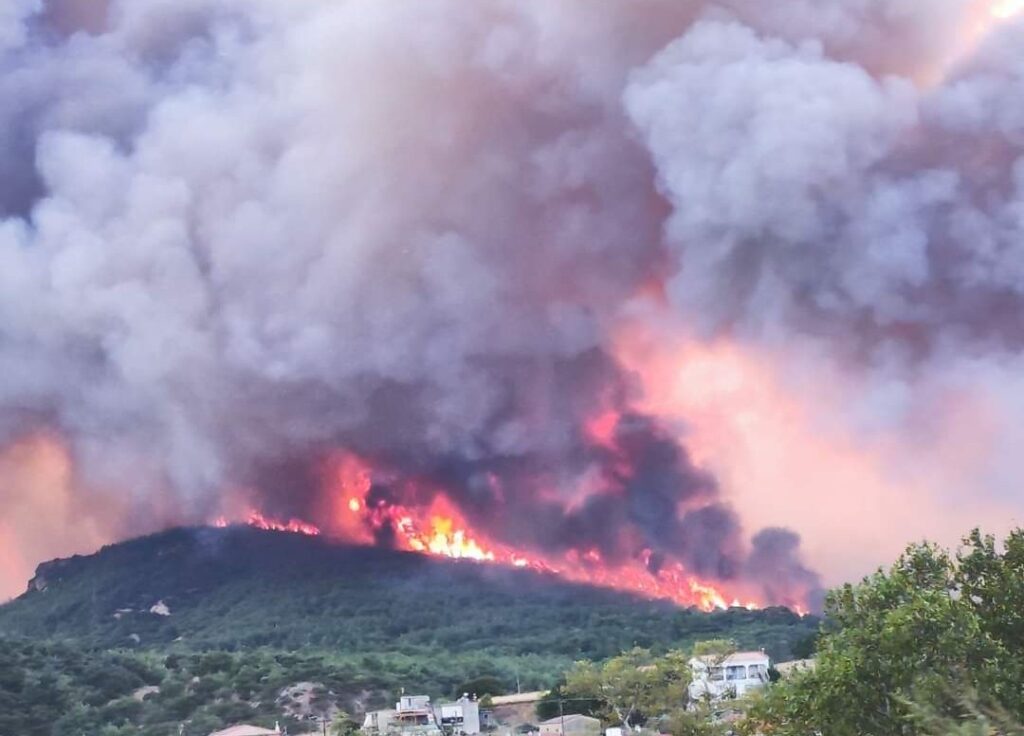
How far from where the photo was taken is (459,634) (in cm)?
8825

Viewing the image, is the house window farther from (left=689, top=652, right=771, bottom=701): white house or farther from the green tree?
the green tree

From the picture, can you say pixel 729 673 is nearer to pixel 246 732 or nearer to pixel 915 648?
pixel 246 732

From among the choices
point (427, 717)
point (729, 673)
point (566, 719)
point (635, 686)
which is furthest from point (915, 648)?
point (729, 673)

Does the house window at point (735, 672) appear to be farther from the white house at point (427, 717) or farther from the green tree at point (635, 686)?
the green tree at point (635, 686)

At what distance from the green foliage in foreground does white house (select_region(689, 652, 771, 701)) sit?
2397cm

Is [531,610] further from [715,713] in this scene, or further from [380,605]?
[715,713]

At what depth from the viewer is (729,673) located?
57.4m

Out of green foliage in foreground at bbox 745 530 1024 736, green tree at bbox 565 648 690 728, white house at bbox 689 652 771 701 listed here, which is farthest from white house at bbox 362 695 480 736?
green foliage in foreground at bbox 745 530 1024 736

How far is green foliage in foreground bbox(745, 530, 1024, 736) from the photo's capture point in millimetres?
18438

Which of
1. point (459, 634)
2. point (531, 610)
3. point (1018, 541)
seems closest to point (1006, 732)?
point (1018, 541)

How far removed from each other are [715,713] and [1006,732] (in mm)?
32777

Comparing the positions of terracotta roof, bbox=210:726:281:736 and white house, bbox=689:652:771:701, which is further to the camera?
terracotta roof, bbox=210:726:281:736

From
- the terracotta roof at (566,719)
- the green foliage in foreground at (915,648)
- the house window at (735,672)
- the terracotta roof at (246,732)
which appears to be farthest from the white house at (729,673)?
the green foliage in foreground at (915,648)

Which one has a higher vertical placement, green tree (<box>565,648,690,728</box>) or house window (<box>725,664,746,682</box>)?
house window (<box>725,664,746,682</box>)
